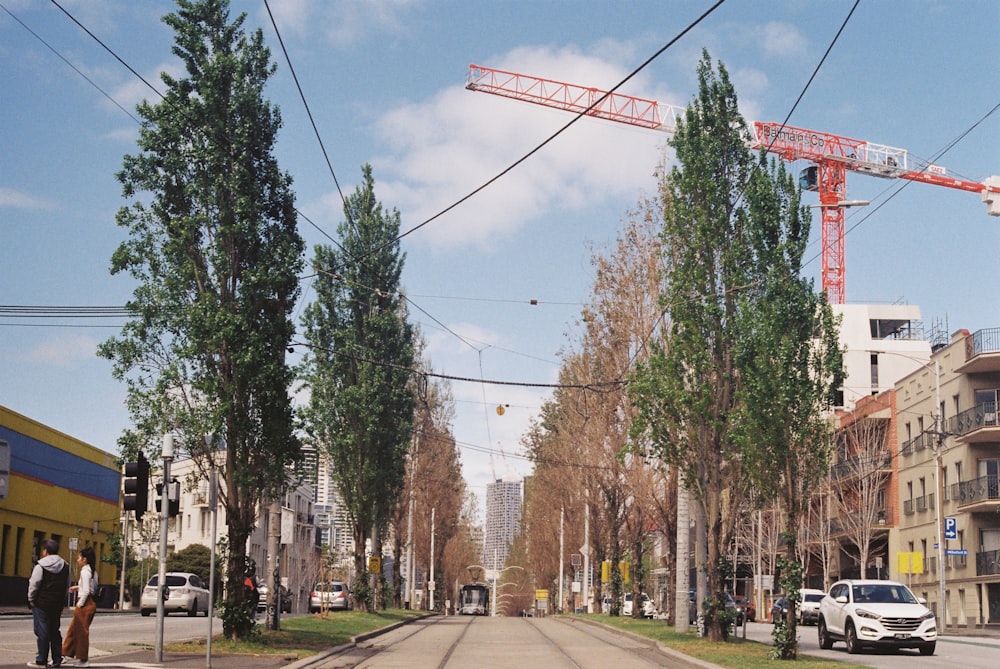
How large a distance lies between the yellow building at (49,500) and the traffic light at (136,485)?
27904mm

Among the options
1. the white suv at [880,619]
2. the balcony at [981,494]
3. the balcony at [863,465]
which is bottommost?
the white suv at [880,619]

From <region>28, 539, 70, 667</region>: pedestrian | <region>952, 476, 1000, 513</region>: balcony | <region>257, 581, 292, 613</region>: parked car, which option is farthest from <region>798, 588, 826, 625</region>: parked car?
<region>28, 539, 70, 667</region>: pedestrian

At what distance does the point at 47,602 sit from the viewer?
1748 centimetres

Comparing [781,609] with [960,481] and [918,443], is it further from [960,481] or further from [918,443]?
[918,443]

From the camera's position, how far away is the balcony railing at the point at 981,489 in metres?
54.8

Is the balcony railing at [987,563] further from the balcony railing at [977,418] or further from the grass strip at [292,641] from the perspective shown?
the grass strip at [292,641]

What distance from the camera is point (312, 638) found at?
28.2 meters

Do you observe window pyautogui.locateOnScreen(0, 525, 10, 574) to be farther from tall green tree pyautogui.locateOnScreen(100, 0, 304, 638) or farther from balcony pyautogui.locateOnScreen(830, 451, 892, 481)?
balcony pyautogui.locateOnScreen(830, 451, 892, 481)

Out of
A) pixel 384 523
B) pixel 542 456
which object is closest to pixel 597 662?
pixel 384 523

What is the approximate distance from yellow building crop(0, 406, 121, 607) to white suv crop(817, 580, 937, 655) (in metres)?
29.9

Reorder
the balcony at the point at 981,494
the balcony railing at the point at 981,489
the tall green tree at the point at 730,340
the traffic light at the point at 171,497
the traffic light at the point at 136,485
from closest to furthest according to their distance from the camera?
the traffic light at the point at 136,485 < the traffic light at the point at 171,497 < the tall green tree at the point at 730,340 < the balcony at the point at 981,494 < the balcony railing at the point at 981,489

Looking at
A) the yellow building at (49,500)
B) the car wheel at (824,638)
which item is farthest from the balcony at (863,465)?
the yellow building at (49,500)

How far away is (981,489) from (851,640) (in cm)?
2980

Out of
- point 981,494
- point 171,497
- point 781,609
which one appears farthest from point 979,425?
point 171,497
